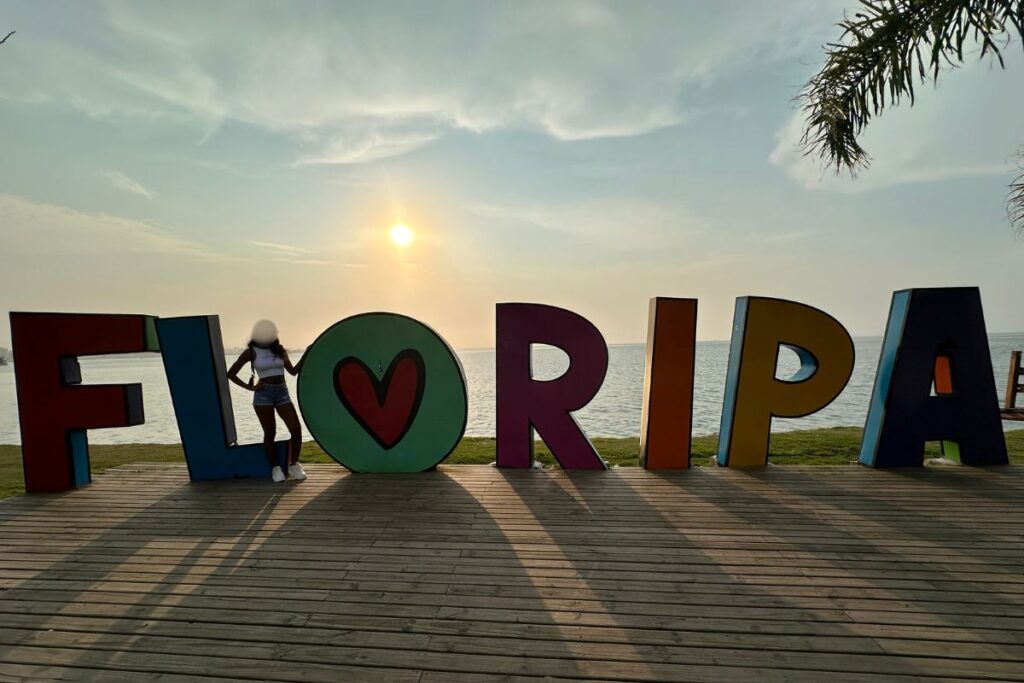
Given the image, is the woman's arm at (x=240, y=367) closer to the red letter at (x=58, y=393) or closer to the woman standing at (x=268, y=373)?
the woman standing at (x=268, y=373)

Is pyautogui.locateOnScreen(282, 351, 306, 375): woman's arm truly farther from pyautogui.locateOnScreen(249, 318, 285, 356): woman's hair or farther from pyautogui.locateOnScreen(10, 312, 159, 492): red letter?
pyautogui.locateOnScreen(10, 312, 159, 492): red letter

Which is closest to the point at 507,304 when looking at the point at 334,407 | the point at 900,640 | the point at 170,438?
the point at 334,407

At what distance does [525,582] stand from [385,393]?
11.0 ft

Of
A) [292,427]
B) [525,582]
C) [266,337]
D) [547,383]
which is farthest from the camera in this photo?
[547,383]

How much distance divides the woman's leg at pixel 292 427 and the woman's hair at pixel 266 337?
2.23 feet

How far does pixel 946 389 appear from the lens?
634 centimetres

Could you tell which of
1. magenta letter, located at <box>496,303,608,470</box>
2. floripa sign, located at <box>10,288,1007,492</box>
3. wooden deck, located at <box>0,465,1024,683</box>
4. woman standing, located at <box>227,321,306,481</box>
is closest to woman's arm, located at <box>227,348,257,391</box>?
woman standing, located at <box>227,321,306,481</box>

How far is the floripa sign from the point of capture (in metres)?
6.02

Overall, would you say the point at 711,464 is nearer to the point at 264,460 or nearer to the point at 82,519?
the point at 264,460

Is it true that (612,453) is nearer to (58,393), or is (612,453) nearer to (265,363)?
(265,363)

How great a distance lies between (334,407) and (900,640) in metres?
5.73

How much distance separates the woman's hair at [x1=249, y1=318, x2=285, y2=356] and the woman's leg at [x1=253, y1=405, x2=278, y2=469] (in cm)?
69

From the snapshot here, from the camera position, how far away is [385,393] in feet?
20.2

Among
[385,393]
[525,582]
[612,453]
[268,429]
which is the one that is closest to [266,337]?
[268,429]
